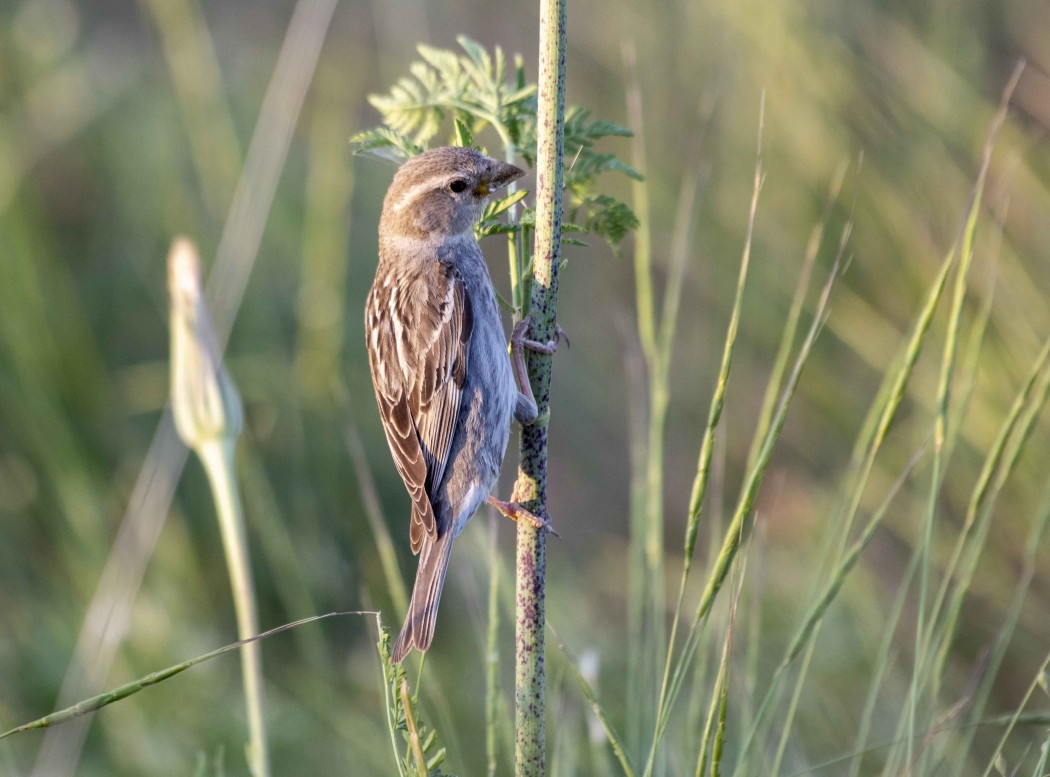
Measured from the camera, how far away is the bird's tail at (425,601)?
1.83 metres

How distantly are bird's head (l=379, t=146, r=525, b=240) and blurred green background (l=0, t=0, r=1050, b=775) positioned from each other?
0.40m

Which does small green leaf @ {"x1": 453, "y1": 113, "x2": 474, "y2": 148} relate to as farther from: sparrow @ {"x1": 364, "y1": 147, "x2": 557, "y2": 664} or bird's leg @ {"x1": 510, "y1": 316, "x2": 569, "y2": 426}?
sparrow @ {"x1": 364, "y1": 147, "x2": 557, "y2": 664}

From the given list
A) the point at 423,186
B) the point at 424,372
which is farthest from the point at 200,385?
the point at 423,186

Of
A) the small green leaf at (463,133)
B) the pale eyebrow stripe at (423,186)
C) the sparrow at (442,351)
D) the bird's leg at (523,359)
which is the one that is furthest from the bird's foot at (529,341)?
the pale eyebrow stripe at (423,186)

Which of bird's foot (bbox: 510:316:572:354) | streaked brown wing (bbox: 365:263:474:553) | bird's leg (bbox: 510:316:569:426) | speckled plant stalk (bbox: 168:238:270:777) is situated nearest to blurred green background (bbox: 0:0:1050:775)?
A: streaked brown wing (bbox: 365:263:474:553)

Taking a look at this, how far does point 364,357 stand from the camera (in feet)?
15.7

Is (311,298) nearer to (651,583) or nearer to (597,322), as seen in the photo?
(597,322)

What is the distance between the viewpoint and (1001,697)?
335 cm

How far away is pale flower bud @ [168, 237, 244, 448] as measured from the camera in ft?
6.73

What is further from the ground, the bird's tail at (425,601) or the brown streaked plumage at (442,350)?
the brown streaked plumage at (442,350)

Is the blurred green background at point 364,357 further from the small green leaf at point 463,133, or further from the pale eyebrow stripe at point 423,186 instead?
the small green leaf at point 463,133

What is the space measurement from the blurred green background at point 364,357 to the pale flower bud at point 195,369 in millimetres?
452

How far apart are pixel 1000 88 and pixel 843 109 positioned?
0.50 m

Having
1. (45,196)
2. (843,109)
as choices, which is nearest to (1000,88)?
(843,109)
